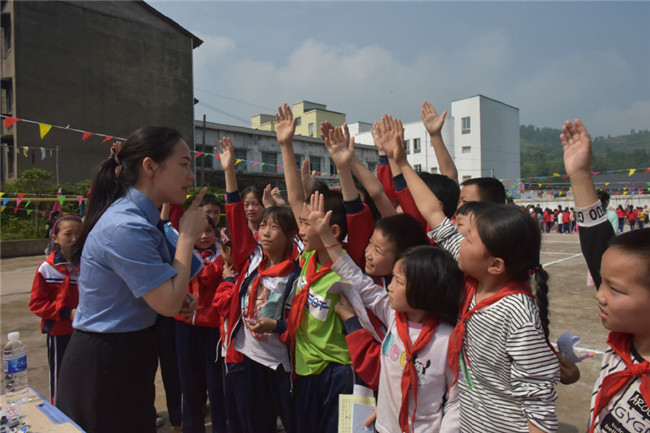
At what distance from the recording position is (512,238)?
1.47 m

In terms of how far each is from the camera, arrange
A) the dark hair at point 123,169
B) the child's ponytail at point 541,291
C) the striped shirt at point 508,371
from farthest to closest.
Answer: the dark hair at point 123,169 → the child's ponytail at point 541,291 → the striped shirt at point 508,371

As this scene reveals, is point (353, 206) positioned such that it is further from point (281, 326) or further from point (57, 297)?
point (57, 297)

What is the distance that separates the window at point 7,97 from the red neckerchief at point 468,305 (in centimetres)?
2092

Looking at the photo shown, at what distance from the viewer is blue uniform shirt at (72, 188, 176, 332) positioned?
147 centimetres

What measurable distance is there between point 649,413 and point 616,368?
15 centimetres

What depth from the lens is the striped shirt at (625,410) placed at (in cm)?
117

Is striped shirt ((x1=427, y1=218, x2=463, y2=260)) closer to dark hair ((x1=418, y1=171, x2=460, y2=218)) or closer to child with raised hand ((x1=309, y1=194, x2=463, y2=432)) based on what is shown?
child with raised hand ((x1=309, y1=194, x2=463, y2=432))

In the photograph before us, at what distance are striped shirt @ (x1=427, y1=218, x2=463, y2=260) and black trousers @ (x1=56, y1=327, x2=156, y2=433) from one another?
1310 millimetres

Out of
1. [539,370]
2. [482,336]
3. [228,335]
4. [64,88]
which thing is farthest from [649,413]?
[64,88]

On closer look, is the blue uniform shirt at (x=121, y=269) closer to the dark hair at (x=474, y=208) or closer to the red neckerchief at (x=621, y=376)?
the dark hair at (x=474, y=208)

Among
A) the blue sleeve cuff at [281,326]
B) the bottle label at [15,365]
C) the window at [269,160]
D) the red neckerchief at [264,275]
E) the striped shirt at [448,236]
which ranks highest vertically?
the window at [269,160]

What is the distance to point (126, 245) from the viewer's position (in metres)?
1.48

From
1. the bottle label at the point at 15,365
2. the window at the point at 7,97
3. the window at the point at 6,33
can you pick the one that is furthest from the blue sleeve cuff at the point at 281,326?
the window at the point at 6,33

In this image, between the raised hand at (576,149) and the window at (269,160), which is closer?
the raised hand at (576,149)
